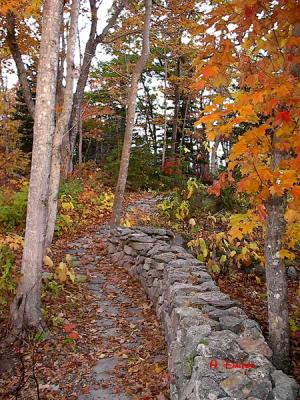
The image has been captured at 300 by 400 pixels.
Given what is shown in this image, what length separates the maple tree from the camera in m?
3.21

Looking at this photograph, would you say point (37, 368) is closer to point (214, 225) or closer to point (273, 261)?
point (273, 261)

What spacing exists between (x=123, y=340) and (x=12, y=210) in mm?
5943

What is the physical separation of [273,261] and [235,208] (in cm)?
685

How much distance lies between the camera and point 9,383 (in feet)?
13.6

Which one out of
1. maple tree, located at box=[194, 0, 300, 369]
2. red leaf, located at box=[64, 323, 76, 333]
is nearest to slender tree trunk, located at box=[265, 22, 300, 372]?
maple tree, located at box=[194, 0, 300, 369]

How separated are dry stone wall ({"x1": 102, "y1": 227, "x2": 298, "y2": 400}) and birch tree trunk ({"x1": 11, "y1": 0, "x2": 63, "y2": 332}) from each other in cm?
187

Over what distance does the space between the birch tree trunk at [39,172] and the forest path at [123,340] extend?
1.10m

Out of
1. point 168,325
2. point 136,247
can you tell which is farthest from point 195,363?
point 136,247

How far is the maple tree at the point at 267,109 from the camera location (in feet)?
10.5

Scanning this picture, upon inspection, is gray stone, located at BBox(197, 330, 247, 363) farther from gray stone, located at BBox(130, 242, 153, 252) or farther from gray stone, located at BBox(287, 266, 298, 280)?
gray stone, located at BBox(287, 266, 298, 280)

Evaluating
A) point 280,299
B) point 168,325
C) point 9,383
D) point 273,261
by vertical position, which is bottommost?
point 9,383

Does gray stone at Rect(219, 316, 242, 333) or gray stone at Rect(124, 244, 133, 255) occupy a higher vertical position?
gray stone at Rect(219, 316, 242, 333)

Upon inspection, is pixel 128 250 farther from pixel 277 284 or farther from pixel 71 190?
pixel 71 190

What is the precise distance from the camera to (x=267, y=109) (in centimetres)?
318
